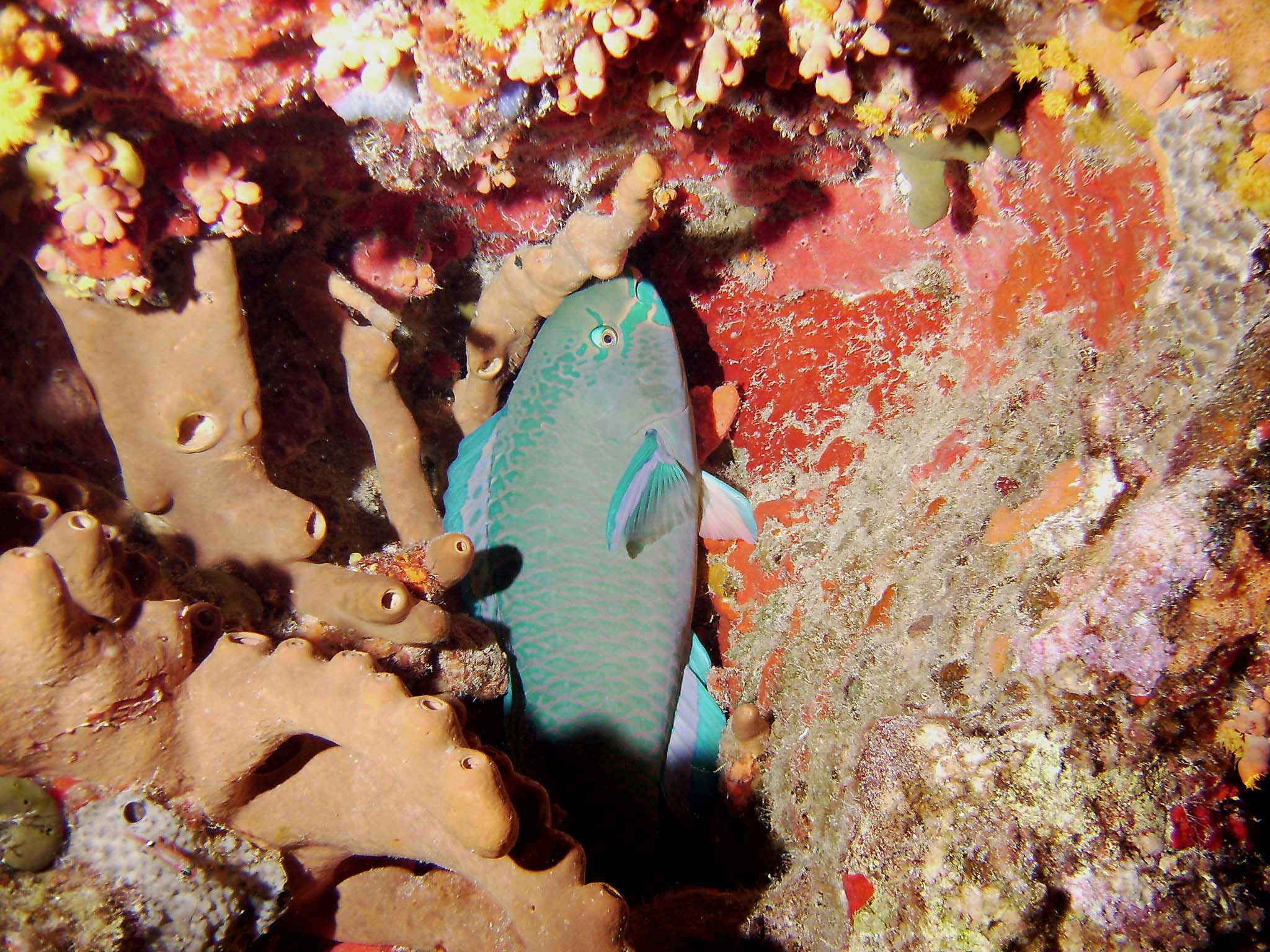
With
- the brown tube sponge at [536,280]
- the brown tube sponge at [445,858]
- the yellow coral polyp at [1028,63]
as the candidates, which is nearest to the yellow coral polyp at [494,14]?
the brown tube sponge at [536,280]

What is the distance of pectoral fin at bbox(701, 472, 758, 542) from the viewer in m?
2.92

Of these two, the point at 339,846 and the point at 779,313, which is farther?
the point at 779,313

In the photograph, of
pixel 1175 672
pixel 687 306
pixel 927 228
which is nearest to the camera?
pixel 1175 672

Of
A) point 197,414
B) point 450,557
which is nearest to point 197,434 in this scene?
point 197,414

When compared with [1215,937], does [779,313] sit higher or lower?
higher

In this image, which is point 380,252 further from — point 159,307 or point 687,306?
point 687,306

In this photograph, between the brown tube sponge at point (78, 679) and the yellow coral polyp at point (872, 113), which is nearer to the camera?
the brown tube sponge at point (78, 679)

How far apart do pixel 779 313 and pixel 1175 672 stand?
1.84 metres

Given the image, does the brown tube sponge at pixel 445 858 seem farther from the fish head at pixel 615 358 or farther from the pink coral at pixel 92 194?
the fish head at pixel 615 358

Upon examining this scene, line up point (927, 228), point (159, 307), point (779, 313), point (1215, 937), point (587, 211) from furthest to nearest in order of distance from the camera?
1. point (779, 313)
2. point (927, 228)
3. point (587, 211)
4. point (159, 307)
5. point (1215, 937)

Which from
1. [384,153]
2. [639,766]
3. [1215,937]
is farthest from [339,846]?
[1215,937]

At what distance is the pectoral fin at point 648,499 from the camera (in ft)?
8.94

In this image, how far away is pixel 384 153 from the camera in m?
1.81

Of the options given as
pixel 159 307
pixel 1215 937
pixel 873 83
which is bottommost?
pixel 1215 937
